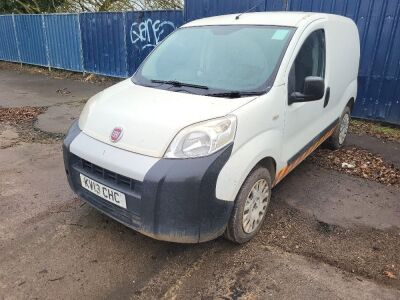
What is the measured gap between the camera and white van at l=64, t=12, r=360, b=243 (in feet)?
8.12

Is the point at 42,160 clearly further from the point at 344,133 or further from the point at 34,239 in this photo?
the point at 344,133

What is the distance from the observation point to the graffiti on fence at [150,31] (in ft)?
30.3

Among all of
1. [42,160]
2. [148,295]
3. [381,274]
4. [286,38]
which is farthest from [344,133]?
[42,160]

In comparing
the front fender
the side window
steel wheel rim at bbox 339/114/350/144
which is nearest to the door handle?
the side window

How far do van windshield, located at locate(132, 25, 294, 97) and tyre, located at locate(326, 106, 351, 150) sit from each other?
2170 mm

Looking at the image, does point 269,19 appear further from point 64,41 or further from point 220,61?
point 64,41

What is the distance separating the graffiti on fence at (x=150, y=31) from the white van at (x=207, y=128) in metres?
5.52

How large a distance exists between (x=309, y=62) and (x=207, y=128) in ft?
5.32

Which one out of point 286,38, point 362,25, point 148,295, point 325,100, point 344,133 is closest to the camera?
point 148,295

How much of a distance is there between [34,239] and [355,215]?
3.02 metres

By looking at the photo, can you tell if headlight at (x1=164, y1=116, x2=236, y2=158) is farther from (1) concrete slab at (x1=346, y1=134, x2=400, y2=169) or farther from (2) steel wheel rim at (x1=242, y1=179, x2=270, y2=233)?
(1) concrete slab at (x1=346, y1=134, x2=400, y2=169)

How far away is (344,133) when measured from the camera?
5.38 m

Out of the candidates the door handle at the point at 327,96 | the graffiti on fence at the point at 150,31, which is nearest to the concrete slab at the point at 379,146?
the door handle at the point at 327,96

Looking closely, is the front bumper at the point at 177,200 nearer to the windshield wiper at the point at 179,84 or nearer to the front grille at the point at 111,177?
the front grille at the point at 111,177
